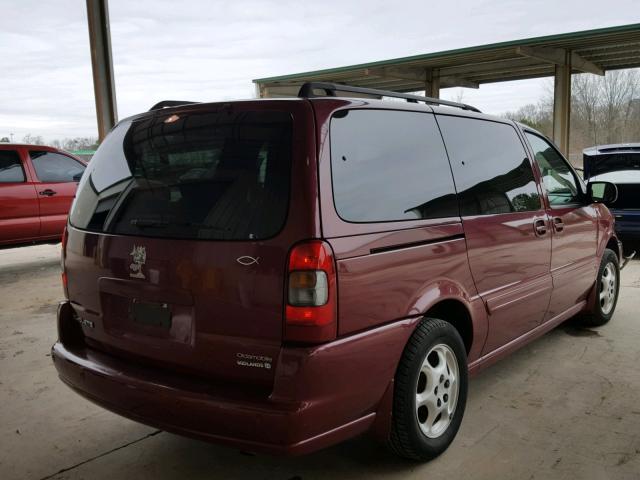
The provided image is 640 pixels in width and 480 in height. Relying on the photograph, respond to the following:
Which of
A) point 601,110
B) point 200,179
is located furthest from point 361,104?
point 601,110

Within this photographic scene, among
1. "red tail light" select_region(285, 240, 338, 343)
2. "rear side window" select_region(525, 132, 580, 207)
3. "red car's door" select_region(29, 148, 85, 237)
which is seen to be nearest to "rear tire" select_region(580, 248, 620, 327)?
"rear side window" select_region(525, 132, 580, 207)

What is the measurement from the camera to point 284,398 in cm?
199

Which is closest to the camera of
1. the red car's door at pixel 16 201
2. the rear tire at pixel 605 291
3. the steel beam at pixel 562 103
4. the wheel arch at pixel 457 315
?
the wheel arch at pixel 457 315

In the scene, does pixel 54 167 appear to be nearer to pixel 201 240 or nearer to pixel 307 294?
pixel 201 240

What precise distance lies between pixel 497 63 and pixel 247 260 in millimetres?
16867

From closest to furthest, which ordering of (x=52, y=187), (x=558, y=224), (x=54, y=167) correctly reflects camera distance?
(x=558, y=224) → (x=52, y=187) → (x=54, y=167)

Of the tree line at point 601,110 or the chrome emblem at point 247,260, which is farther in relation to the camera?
the tree line at point 601,110

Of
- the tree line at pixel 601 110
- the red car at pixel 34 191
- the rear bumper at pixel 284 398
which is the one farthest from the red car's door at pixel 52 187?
the tree line at pixel 601 110

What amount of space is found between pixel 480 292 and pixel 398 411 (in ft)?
2.82

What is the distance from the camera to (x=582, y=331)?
15.3ft

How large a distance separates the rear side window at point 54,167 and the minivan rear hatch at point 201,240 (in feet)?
20.7

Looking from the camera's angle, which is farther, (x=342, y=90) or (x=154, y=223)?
(x=342, y=90)

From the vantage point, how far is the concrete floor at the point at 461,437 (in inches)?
102

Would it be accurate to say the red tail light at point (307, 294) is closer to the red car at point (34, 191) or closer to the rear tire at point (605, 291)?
the rear tire at point (605, 291)
